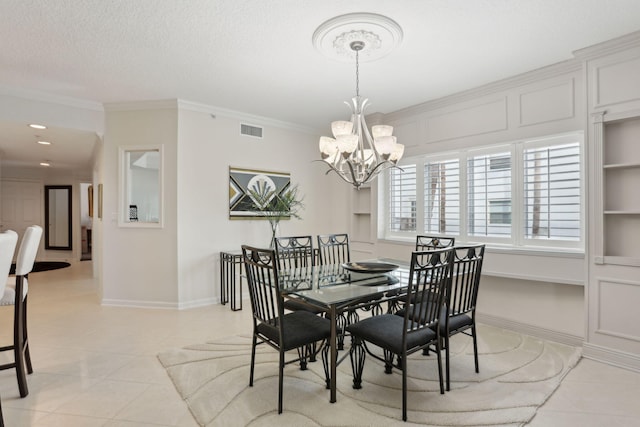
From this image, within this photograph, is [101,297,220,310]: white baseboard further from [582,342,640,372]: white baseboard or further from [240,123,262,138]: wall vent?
[582,342,640,372]: white baseboard

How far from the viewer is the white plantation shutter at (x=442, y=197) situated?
4.11m

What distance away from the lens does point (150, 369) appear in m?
2.68

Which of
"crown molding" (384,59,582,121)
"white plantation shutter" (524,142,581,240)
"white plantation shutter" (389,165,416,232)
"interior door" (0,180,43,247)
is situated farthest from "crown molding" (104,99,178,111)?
"interior door" (0,180,43,247)

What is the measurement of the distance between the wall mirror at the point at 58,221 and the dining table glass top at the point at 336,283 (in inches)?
364

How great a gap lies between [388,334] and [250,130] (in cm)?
372

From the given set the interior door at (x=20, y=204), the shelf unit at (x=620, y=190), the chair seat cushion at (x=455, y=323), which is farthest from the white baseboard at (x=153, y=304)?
the interior door at (x=20, y=204)

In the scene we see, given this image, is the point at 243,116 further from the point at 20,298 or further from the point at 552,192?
the point at 552,192

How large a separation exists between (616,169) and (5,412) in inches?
192

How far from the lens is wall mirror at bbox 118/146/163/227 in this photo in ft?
14.4

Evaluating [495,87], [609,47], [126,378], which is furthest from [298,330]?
[609,47]

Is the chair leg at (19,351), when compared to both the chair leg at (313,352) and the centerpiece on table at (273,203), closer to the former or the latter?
the chair leg at (313,352)

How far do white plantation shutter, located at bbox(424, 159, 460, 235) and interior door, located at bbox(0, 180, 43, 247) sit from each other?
9.81 m

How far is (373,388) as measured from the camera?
239cm

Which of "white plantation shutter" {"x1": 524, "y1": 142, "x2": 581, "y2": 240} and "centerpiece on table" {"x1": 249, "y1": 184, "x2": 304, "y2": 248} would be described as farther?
"centerpiece on table" {"x1": 249, "y1": 184, "x2": 304, "y2": 248}
